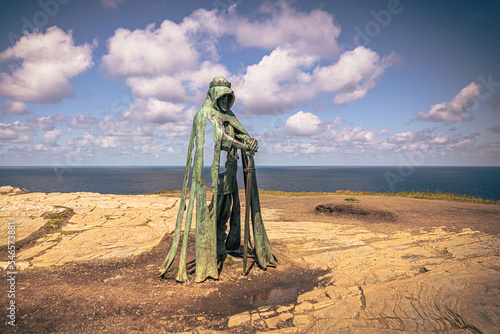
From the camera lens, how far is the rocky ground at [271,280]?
11.2ft

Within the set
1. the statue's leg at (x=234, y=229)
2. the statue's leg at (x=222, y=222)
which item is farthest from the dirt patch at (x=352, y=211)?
the statue's leg at (x=222, y=222)

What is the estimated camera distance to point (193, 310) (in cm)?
418

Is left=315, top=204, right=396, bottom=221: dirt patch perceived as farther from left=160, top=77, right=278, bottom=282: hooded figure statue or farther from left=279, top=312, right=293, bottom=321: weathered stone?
left=279, top=312, right=293, bottom=321: weathered stone

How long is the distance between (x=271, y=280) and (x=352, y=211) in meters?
7.21

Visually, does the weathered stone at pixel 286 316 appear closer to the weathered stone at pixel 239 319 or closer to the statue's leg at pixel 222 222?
the weathered stone at pixel 239 319

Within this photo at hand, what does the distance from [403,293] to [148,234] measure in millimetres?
6874

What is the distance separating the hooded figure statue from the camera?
538 centimetres

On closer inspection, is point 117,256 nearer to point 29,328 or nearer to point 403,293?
point 29,328

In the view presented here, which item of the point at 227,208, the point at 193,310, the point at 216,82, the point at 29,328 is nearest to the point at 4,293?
the point at 29,328

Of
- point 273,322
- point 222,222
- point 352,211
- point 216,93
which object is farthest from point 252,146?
point 352,211

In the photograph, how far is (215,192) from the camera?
555cm

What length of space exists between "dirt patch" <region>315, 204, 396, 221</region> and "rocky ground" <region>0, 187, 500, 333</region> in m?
0.93

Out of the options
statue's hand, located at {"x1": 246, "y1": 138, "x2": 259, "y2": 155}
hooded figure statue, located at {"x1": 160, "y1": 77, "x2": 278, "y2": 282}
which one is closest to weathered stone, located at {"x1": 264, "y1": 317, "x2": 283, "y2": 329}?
hooded figure statue, located at {"x1": 160, "y1": 77, "x2": 278, "y2": 282}

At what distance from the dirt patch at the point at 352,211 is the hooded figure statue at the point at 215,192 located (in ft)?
20.5
